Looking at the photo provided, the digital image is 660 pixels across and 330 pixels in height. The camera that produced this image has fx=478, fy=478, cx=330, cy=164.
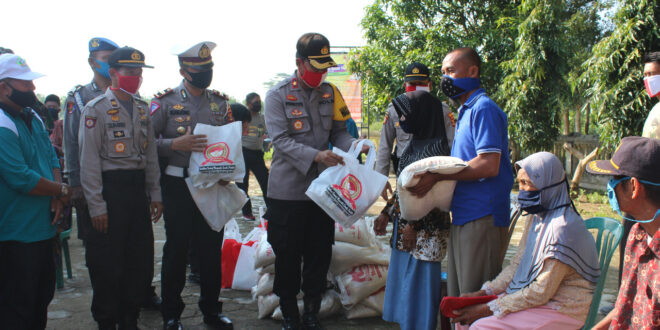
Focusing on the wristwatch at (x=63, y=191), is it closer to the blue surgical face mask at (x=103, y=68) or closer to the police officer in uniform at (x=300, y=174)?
the blue surgical face mask at (x=103, y=68)

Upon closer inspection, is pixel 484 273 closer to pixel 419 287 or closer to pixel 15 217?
pixel 419 287

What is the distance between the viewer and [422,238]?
117 inches

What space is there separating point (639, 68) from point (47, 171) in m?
7.35

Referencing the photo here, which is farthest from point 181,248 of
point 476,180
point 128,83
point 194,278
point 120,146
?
point 476,180

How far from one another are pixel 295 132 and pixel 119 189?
121 cm

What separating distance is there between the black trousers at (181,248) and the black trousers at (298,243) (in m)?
0.47

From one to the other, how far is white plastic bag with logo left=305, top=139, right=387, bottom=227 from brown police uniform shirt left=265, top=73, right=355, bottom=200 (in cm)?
20

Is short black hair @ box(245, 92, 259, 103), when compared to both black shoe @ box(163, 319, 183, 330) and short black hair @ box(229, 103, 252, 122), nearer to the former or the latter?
short black hair @ box(229, 103, 252, 122)

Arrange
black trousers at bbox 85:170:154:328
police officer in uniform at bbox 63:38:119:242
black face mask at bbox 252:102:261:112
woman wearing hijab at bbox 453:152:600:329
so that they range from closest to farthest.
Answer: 1. woman wearing hijab at bbox 453:152:600:329
2. black trousers at bbox 85:170:154:328
3. police officer in uniform at bbox 63:38:119:242
4. black face mask at bbox 252:102:261:112

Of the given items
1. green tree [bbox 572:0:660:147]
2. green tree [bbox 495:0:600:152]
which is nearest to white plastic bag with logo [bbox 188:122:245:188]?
green tree [bbox 572:0:660:147]

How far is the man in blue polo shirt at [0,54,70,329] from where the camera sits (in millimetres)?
2611

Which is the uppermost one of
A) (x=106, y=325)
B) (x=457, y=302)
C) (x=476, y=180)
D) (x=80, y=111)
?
(x=80, y=111)

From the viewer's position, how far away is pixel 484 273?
2623 mm

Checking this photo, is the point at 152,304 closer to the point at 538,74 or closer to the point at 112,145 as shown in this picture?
the point at 112,145
